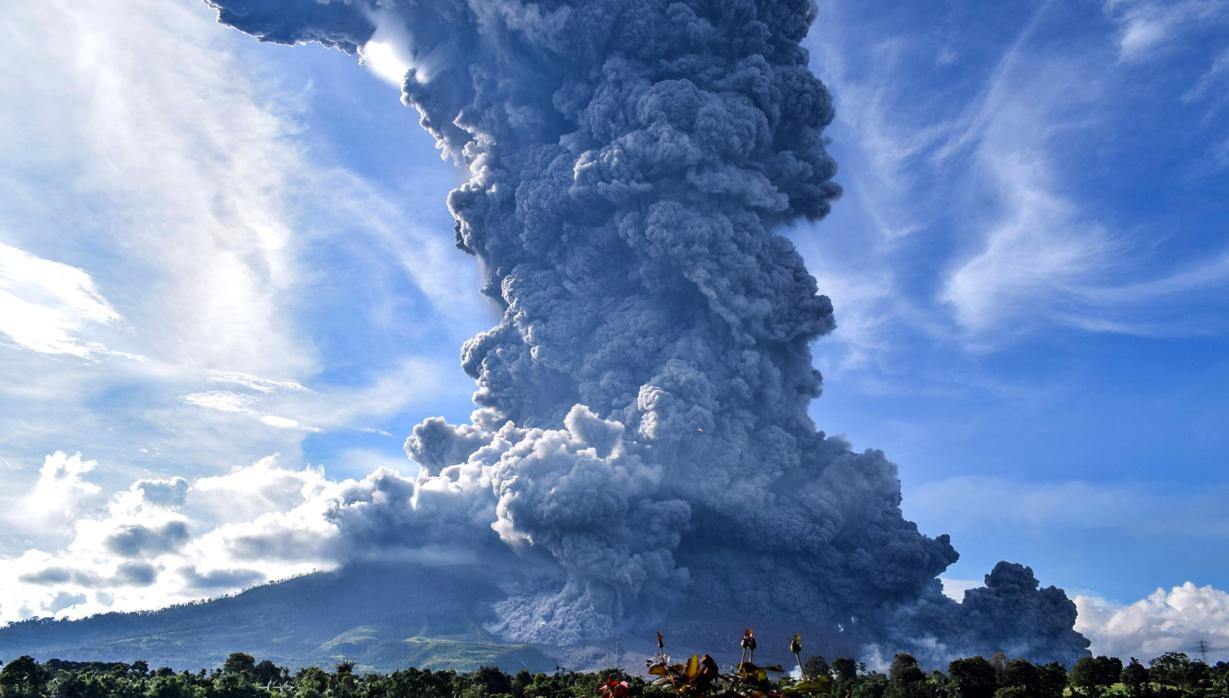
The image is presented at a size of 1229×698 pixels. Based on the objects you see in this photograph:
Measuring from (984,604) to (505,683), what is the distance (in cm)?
9580

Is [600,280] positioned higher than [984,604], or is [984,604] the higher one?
[600,280]

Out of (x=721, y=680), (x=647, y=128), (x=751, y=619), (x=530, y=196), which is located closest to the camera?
(x=721, y=680)

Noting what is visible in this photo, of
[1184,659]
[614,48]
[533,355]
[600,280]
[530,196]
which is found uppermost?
[614,48]

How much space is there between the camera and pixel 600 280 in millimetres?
154000

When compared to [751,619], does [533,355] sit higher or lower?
higher

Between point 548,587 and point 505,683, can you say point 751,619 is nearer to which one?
point 548,587

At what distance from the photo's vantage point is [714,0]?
5782 inches

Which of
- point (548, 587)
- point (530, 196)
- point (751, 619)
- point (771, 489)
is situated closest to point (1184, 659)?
point (771, 489)

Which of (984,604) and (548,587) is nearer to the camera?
(984,604)

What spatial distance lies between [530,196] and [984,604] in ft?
318

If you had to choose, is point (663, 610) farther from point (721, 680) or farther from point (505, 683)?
point (721, 680)

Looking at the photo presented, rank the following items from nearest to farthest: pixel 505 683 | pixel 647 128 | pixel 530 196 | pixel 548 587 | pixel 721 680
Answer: pixel 721 680 < pixel 505 683 < pixel 647 128 < pixel 530 196 < pixel 548 587

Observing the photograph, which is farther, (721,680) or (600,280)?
(600,280)

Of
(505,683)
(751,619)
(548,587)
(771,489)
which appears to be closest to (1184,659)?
(505,683)
